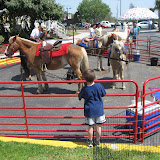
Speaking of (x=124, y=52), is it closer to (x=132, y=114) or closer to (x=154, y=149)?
(x=132, y=114)

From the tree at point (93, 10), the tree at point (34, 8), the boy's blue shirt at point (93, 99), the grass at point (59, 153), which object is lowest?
the grass at point (59, 153)

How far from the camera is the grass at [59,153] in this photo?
385 centimetres

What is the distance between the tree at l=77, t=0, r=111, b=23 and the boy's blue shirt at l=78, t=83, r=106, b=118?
97.1 meters

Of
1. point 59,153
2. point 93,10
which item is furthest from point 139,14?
point 93,10

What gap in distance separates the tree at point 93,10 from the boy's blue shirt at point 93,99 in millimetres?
97079

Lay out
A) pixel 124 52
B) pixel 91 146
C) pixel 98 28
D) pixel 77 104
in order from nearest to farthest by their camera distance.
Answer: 1. pixel 91 146
2. pixel 77 104
3. pixel 124 52
4. pixel 98 28

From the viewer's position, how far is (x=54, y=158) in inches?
155

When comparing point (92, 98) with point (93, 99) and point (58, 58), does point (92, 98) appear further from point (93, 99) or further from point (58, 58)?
point (58, 58)

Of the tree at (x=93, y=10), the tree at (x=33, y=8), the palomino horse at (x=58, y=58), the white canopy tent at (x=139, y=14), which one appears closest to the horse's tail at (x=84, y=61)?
the palomino horse at (x=58, y=58)

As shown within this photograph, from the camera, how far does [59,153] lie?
4.06 metres

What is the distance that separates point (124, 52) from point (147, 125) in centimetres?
370

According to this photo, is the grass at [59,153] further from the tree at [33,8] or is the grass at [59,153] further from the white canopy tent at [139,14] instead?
the tree at [33,8]

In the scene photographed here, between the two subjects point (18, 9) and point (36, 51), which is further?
point (18, 9)

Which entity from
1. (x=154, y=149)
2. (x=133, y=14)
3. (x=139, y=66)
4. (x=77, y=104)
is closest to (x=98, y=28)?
(x=139, y=66)
